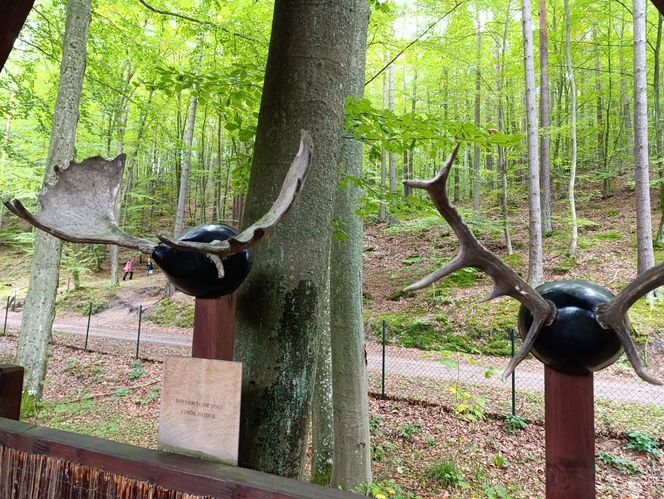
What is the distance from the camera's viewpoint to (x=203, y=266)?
1.12 metres

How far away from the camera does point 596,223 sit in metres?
12.8

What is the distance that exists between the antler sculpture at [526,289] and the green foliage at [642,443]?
202 inches

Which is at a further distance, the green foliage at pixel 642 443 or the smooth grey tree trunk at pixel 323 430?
the green foliage at pixel 642 443

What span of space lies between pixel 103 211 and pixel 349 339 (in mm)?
2672

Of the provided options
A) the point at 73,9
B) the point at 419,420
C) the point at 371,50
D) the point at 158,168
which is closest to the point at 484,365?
the point at 419,420

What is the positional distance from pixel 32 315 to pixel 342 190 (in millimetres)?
5087

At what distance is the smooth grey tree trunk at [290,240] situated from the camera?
4.05 ft

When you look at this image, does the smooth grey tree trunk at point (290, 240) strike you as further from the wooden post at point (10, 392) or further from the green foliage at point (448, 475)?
the green foliage at point (448, 475)

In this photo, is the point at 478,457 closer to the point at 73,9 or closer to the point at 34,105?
the point at 73,9

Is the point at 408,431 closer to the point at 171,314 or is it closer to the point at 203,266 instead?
the point at 203,266

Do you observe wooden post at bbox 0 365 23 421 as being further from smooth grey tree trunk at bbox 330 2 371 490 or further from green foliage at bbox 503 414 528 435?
green foliage at bbox 503 414 528 435

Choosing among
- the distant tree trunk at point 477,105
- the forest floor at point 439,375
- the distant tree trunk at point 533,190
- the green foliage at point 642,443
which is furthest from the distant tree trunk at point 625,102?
the green foliage at point 642,443

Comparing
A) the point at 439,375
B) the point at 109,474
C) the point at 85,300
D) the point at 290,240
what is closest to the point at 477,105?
the point at 439,375

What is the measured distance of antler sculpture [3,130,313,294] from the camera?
989mm
